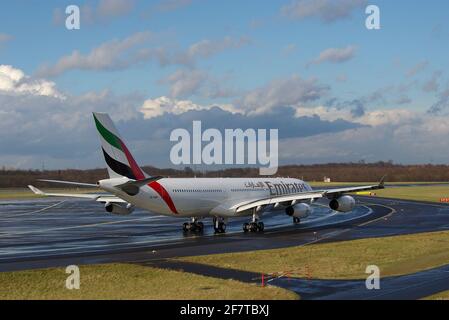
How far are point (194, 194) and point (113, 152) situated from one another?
29.2ft

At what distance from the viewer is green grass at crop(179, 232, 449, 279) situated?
92.9ft

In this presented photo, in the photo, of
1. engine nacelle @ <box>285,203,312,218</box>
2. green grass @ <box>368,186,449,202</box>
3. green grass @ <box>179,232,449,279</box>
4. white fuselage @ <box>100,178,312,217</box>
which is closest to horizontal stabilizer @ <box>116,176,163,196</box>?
white fuselage @ <box>100,178,312,217</box>

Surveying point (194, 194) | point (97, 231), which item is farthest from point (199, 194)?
point (97, 231)

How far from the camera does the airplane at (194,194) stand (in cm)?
4206

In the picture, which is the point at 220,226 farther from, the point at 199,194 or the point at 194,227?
the point at 199,194

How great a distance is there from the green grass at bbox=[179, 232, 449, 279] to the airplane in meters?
9.45

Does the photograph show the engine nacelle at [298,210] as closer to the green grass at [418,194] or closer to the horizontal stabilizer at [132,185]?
the horizontal stabilizer at [132,185]

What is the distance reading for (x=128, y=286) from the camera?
2431 centimetres

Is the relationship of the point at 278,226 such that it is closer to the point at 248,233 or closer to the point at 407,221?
the point at 248,233

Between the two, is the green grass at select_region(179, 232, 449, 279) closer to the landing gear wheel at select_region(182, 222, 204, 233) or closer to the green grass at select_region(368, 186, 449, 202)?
the landing gear wheel at select_region(182, 222, 204, 233)

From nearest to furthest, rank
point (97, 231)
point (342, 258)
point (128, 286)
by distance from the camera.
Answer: point (128, 286) < point (342, 258) < point (97, 231)

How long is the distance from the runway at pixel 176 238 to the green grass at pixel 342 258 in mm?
1808

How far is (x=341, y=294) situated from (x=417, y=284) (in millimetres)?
3883
